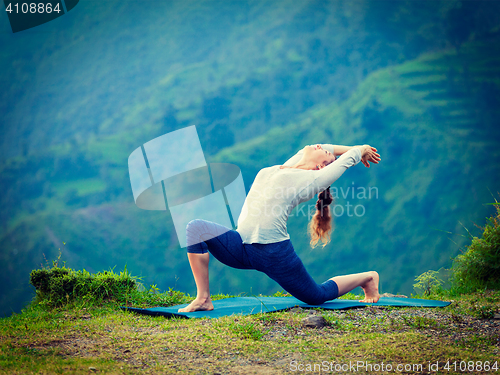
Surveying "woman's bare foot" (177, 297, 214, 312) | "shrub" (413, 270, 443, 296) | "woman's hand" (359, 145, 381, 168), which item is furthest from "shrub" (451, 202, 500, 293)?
"woman's bare foot" (177, 297, 214, 312)

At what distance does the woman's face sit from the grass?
1195 mm

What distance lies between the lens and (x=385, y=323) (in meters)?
2.66

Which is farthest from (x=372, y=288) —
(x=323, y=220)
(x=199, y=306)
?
(x=199, y=306)

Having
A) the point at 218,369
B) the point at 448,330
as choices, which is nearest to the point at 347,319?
the point at 448,330

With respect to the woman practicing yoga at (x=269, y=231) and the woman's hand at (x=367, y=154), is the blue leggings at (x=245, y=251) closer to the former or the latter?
the woman practicing yoga at (x=269, y=231)

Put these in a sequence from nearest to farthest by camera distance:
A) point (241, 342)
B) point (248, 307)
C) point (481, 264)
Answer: point (241, 342) < point (248, 307) < point (481, 264)

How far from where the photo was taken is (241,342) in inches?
86.9

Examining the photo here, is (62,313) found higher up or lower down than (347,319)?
higher up

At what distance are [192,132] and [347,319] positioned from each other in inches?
73.2

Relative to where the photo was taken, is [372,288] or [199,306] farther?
[372,288]

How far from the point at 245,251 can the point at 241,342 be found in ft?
2.50

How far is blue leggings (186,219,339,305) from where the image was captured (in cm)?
279

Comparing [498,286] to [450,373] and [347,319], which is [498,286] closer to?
[347,319]

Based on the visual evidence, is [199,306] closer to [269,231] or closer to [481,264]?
[269,231]
